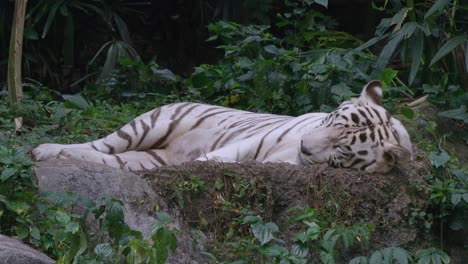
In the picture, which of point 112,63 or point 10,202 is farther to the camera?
point 112,63

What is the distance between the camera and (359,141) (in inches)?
205

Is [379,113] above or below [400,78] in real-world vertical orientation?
above

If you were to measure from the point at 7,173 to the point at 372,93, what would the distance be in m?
2.32

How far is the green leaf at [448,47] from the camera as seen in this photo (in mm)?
6609

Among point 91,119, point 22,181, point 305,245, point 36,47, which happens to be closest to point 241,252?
point 305,245

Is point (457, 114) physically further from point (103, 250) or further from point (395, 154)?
point (103, 250)

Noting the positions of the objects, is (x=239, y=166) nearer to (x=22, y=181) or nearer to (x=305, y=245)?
(x=305, y=245)

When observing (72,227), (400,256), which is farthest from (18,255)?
(400,256)

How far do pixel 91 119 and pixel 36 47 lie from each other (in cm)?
323

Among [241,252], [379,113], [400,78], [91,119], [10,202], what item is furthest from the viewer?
[400,78]

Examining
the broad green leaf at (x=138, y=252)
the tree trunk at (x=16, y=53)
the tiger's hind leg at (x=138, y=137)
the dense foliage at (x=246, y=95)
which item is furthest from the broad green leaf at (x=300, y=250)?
the tree trunk at (x=16, y=53)

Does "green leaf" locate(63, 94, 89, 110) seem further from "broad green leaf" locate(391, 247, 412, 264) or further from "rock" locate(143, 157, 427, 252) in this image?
"broad green leaf" locate(391, 247, 412, 264)

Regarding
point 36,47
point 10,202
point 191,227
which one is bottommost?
point 36,47

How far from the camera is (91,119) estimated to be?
6.91 meters
